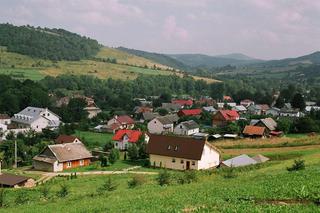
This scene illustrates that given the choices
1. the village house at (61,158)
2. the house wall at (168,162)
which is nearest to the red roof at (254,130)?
the house wall at (168,162)

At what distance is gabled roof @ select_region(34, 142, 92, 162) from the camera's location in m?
49.9

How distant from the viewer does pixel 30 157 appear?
55.4 metres

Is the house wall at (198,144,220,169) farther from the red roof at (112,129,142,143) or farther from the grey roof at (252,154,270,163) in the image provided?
the red roof at (112,129,142,143)

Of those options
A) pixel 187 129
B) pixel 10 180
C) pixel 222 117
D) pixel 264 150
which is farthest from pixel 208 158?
pixel 222 117

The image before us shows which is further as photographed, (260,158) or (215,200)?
(260,158)

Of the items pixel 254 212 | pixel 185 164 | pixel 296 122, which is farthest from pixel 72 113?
pixel 254 212

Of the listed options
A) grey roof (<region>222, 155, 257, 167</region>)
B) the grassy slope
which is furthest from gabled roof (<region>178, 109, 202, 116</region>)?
the grassy slope

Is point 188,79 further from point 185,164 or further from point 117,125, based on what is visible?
point 185,164

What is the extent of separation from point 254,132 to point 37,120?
44920 mm

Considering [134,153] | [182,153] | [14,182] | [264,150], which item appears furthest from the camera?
[134,153]

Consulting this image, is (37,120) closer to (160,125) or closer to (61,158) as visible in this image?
(160,125)

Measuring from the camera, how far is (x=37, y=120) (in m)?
87.2

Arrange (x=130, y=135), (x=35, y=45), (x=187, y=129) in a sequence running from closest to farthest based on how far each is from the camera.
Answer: (x=130, y=135) < (x=187, y=129) < (x=35, y=45)

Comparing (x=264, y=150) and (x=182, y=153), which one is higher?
(x=182, y=153)
